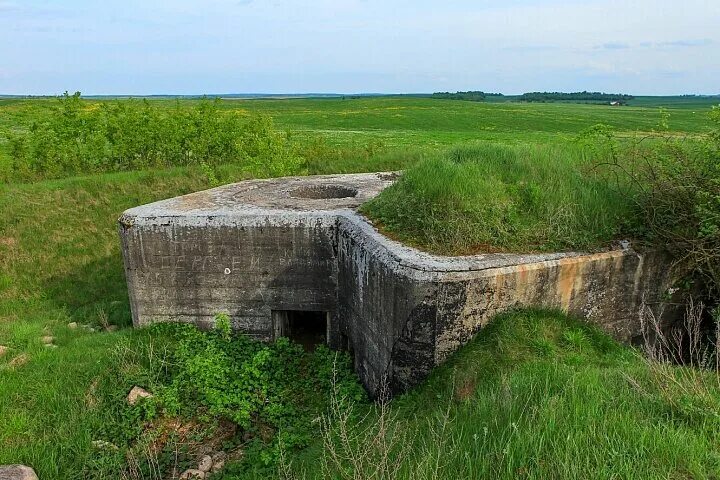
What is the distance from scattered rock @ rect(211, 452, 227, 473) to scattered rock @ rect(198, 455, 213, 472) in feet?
0.12

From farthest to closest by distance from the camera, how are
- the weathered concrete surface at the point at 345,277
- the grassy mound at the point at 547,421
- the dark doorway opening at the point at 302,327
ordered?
the dark doorway opening at the point at 302,327
the weathered concrete surface at the point at 345,277
the grassy mound at the point at 547,421

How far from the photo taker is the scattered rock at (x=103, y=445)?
5.25m

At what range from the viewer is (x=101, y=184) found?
37.8 ft

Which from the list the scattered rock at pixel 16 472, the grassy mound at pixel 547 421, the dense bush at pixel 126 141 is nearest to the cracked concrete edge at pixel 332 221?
the grassy mound at pixel 547 421

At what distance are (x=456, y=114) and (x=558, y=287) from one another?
4543 cm

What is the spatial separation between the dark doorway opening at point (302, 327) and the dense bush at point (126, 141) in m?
5.64

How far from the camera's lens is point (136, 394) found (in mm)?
5844

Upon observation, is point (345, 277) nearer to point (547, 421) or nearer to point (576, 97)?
point (547, 421)

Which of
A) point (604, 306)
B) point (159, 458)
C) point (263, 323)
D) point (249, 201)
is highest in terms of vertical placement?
point (249, 201)

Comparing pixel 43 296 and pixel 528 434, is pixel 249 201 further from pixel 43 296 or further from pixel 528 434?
pixel 528 434

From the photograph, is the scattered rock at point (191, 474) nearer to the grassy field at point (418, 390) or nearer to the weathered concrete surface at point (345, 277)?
the grassy field at point (418, 390)

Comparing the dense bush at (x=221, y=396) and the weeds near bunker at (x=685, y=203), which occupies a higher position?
the weeds near bunker at (x=685, y=203)

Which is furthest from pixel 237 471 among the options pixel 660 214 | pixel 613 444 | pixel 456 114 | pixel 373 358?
pixel 456 114

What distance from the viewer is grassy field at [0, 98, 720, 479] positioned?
9.51 feet
